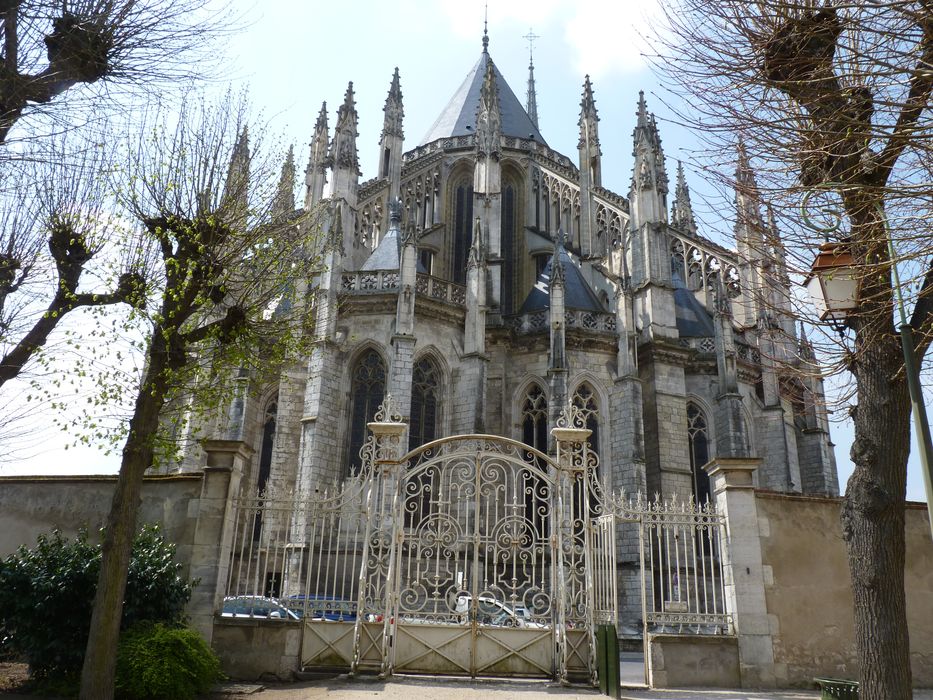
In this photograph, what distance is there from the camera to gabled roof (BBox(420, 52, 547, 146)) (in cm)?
3073

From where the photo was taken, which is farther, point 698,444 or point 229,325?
point 698,444

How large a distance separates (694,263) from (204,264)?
63.7 ft

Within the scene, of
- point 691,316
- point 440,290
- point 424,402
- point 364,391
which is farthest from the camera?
point 691,316

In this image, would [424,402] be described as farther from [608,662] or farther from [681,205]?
[681,205]

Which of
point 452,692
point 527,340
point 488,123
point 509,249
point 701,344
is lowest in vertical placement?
point 452,692

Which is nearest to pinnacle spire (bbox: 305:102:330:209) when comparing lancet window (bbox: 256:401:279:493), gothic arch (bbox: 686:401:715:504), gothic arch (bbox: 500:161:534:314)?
gothic arch (bbox: 500:161:534:314)

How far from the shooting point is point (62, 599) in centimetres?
768

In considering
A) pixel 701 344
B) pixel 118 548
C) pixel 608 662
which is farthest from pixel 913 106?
pixel 701 344

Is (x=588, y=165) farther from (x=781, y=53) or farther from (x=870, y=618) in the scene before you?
(x=870, y=618)

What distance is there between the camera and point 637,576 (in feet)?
55.8

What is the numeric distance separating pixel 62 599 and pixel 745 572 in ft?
24.4

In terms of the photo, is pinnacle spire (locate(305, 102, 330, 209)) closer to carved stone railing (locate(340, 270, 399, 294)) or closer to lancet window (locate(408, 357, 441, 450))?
carved stone railing (locate(340, 270, 399, 294))

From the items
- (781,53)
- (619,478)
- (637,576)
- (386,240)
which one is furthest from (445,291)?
(781,53)

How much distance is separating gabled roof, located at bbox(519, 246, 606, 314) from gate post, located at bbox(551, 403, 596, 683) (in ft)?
38.4
